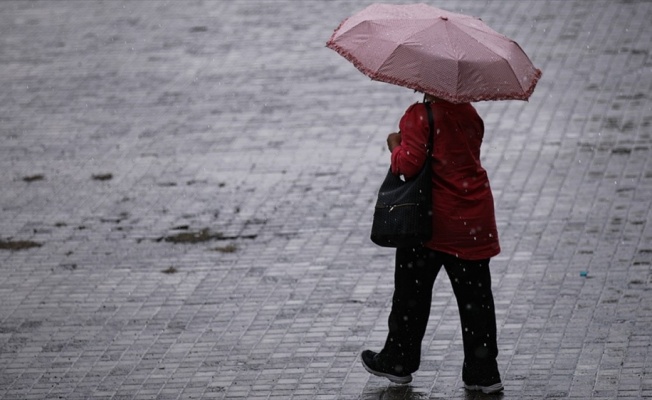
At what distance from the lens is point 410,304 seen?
6.44 m

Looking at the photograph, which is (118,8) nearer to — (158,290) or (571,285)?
(158,290)

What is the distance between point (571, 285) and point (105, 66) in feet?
26.0

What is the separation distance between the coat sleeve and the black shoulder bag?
3cm

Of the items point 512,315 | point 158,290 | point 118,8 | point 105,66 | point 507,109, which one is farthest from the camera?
point 118,8

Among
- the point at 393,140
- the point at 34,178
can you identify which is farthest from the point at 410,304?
the point at 34,178

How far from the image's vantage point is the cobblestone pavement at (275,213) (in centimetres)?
701

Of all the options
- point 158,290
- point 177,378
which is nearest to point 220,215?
point 158,290

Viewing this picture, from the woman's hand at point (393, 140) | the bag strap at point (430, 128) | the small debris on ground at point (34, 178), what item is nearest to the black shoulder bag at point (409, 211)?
the bag strap at point (430, 128)

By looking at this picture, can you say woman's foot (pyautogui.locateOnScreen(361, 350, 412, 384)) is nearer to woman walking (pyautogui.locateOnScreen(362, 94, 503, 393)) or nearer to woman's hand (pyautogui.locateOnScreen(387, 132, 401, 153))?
woman walking (pyautogui.locateOnScreen(362, 94, 503, 393))

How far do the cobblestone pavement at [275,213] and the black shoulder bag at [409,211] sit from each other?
0.95m

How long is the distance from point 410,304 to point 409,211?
0.60 metres

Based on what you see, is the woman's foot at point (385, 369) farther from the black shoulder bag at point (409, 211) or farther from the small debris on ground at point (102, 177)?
the small debris on ground at point (102, 177)

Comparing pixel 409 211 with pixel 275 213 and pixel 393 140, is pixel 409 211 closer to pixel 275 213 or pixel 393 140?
pixel 393 140

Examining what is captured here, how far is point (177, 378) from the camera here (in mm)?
6883
